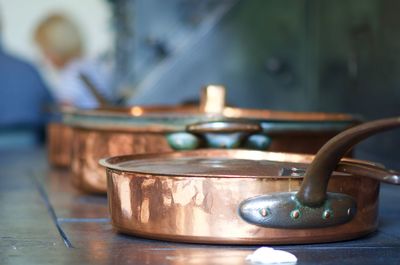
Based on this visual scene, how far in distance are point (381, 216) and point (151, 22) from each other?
194 centimetres

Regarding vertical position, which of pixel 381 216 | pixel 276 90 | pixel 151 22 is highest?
pixel 151 22

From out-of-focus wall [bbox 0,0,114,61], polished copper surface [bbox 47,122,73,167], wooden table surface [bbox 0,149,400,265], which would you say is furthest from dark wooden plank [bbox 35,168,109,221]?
out-of-focus wall [bbox 0,0,114,61]

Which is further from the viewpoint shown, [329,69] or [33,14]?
[33,14]

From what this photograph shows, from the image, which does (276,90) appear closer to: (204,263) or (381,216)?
(381,216)

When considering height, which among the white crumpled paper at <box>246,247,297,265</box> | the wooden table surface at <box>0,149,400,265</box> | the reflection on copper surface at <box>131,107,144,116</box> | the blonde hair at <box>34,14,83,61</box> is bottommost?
the wooden table surface at <box>0,149,400,265</box>

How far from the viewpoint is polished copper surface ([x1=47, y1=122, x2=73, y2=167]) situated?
2.39m

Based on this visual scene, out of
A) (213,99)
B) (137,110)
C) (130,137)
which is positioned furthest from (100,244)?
(137,110)

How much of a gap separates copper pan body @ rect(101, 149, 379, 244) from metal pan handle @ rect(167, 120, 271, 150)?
317 mm

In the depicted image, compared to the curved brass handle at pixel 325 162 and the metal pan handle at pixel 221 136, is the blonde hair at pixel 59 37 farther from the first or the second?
the curved brass handle at pixel 325 162

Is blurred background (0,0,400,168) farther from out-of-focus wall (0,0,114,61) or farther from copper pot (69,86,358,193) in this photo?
out-of-focus wall (0,0,114,61)

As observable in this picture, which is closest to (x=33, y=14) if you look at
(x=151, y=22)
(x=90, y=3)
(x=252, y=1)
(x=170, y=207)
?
(x=90, y=3)

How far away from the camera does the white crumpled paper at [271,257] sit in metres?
1.00

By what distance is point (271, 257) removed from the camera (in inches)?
39.3

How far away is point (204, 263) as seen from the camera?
100 centimetres
